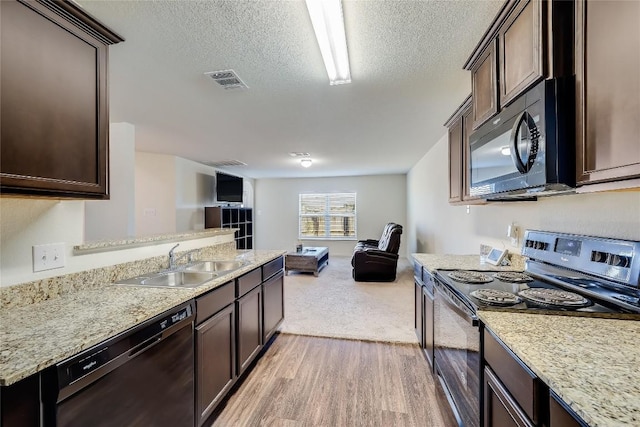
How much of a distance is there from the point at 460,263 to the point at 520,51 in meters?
1.55

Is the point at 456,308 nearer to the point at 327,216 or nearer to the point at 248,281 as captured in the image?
the point at 248,281

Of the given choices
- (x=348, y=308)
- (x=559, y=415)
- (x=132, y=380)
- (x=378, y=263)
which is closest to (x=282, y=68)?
(x=132, y=380)

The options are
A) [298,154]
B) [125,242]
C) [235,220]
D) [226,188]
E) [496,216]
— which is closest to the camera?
[125,242]

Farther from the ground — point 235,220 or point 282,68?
point 282,68

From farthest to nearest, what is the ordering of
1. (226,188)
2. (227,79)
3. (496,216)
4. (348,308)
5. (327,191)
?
(327,191), (226,188), (348,308), (496,216), (227,79)

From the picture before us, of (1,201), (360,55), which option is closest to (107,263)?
(1,201)

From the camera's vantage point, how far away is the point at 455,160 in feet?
8.61

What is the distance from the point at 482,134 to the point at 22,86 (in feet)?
7.42

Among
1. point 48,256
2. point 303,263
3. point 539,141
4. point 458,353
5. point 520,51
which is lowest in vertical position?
point 303,263

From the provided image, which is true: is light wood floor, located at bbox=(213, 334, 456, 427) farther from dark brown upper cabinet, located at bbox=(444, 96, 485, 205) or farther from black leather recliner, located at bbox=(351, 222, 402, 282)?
black leather recliner, located at bbox=(351, 222, 402, 282)

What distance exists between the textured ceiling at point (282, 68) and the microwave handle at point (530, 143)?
0.69 m

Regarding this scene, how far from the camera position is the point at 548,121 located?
3.68 feet

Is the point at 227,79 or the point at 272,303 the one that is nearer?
the point at 227,79

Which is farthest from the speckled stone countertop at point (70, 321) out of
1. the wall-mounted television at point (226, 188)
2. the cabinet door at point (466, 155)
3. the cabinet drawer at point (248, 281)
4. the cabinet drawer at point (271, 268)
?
the wall-mounted television at point (226, 188)
